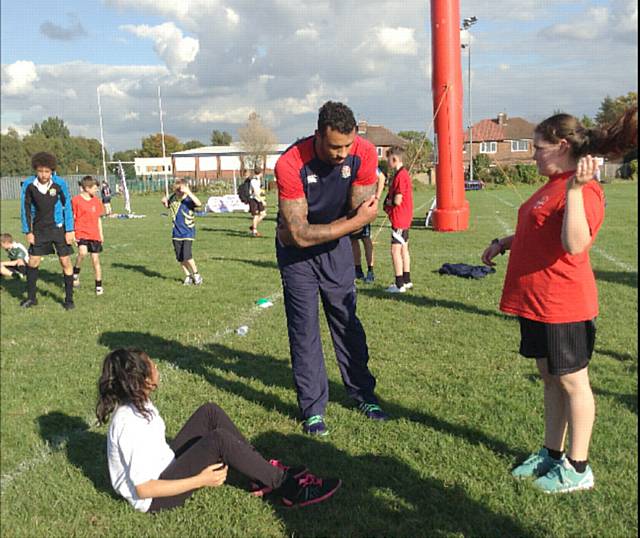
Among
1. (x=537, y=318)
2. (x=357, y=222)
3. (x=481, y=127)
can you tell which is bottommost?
(x=537, y=318)

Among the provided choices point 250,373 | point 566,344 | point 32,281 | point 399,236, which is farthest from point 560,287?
Result: point 32,281

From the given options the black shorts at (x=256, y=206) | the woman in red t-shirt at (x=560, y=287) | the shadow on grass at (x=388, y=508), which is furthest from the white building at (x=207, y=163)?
the woman in red t-shirt at (x=560, y=287)

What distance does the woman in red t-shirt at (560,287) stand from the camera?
2.79 meters

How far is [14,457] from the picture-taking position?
4215 mm

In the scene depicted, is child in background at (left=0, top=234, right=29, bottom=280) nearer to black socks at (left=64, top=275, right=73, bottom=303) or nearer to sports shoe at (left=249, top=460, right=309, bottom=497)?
black socks at (left=64, top=275, right=73, bottom=303)

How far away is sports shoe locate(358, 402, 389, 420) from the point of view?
4.35 metres

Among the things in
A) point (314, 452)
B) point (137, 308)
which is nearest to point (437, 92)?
point (137, 308)

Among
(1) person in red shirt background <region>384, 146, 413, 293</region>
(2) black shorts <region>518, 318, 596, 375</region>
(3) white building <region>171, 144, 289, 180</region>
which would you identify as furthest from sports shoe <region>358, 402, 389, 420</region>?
(3) white building <region>171, 144, 289, 180</region>

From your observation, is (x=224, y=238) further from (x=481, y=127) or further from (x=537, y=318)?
(x=481, y=127)

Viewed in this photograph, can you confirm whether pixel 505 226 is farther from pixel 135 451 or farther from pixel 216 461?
pixel 135 451

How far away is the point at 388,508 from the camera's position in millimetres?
3270

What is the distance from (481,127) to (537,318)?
68.8 metres

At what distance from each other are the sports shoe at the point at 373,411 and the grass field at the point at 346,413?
Result: 0.08 meters

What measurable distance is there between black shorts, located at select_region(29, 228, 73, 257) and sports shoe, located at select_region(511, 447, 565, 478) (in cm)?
741
